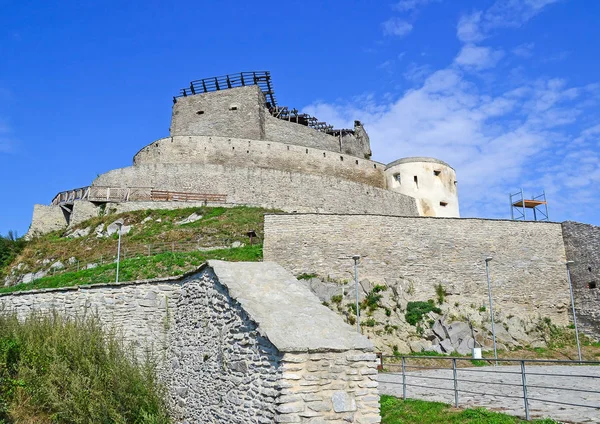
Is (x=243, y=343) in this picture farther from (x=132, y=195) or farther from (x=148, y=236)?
(x=132, y=195)

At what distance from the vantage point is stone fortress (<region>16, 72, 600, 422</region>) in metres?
8.47

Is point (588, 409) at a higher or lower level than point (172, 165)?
lower

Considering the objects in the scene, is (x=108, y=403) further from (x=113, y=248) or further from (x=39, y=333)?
(x=113, y=248)

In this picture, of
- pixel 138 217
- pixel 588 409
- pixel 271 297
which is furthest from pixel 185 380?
pixel 138 217

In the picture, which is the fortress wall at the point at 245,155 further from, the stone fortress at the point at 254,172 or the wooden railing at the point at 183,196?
the wooden railing at the point at 183,196

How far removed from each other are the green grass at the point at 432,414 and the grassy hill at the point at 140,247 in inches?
534


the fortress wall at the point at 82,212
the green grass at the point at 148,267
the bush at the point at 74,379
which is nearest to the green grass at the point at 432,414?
the bush at the point at 74,379

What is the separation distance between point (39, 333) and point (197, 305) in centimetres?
383

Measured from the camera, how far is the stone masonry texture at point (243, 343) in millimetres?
7941

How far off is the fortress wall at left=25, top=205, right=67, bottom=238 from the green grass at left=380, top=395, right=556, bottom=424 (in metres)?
31.2

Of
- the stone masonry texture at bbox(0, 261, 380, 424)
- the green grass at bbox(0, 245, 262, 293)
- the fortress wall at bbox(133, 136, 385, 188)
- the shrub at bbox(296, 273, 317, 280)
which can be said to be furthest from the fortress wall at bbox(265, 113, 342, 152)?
the stone masonry texture at bbox(0, 261, 380, 424)

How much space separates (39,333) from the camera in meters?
11.5

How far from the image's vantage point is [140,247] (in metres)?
27.0

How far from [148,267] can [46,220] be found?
16970 mm
